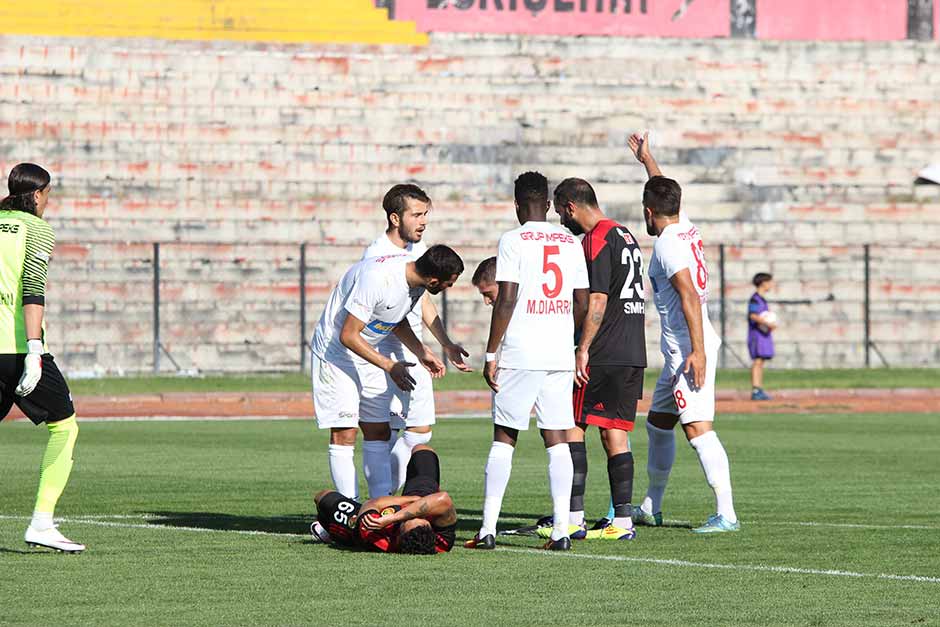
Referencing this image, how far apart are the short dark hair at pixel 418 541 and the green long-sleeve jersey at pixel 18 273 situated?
242 cm

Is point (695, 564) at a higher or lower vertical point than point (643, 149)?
lower

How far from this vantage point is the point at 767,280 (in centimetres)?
2917

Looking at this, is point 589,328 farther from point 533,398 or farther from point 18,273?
point 18,273

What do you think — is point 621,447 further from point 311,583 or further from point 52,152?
point 52,152

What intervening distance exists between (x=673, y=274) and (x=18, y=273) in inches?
163

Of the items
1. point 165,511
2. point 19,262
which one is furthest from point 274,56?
point 19,262

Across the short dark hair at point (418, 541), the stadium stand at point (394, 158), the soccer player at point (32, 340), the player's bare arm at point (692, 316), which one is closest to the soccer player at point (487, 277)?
the player's bare arm at point (692, 316)

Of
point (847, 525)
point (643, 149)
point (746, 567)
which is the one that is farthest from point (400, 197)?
point (847, 525)

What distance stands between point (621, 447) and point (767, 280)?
1730 cm

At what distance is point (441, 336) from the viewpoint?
467 inches

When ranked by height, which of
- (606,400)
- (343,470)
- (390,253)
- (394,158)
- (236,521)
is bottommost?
(236,521)

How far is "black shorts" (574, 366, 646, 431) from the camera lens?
12164mm

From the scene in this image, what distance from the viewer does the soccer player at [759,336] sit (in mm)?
28600

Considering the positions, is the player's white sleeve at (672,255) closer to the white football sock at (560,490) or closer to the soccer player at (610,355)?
the soccer player at (610,355)
